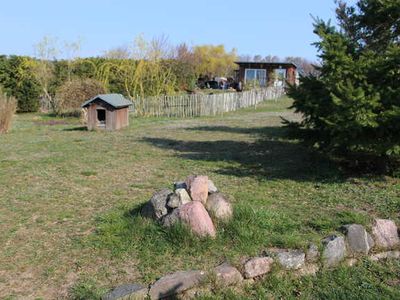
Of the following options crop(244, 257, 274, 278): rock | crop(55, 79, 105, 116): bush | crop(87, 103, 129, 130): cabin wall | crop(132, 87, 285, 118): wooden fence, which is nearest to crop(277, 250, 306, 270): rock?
crop(244, 257, 274, 278): rock

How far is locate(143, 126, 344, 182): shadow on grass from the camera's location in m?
7.79

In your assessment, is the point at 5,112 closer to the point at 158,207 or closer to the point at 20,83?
the point at 20,83

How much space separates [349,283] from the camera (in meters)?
3.89

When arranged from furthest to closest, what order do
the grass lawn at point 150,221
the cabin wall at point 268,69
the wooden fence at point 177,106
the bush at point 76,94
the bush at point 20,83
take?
the cabin wall at point 268,69
the bush at point 20,83
the wooden fence at point 177,106
the bush at point 76,94
the grass lawn at point 150,221

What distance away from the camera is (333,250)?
13.9ft

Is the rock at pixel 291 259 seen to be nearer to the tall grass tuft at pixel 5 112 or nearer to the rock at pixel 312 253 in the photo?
the rock at pixel 312 253

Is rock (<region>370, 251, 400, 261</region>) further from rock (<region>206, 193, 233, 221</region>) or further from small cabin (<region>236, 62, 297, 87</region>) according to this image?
small cabin (<region>236, 62, 297, 87</region>)

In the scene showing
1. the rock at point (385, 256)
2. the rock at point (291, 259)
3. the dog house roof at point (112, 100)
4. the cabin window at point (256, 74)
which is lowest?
the rock at point (385, 256)

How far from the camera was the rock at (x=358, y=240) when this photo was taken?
4398mm

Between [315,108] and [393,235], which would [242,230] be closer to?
[393,235]

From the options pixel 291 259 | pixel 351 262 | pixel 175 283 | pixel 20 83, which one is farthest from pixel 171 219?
pixel 20 83

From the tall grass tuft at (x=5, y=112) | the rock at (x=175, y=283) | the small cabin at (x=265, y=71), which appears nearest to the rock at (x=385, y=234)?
the rock at (x=175, y=283)

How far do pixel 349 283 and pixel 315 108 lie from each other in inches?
161

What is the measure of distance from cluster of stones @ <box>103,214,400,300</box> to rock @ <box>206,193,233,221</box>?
73 centimetres
